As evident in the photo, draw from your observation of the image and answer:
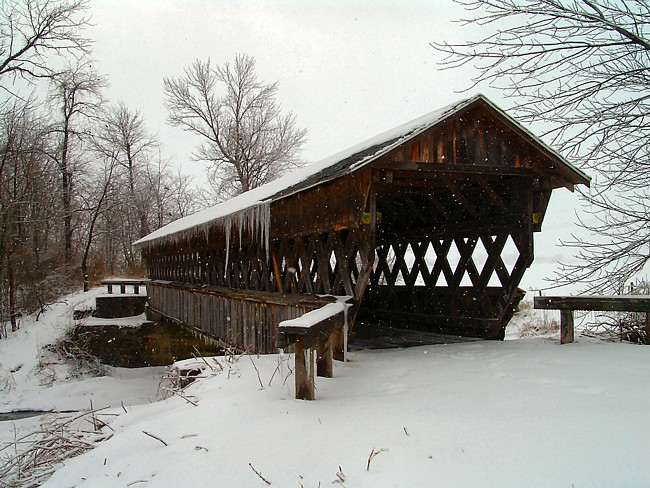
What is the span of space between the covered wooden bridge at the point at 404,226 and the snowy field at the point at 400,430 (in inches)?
82.8

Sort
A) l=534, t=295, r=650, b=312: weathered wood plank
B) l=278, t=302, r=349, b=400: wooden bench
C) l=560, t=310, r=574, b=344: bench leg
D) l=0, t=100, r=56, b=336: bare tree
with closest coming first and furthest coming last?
1. l=278, t=302, r=349, b=400: wooden bench
2. l=534, t=295, r=650, b=312: weathered wood plank
3. l=560, t=310, r=574, b=344: bench leg
4. l=0, t=100, r=56, b=336: bare tree

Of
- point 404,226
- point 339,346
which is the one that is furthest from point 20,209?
point 339,346

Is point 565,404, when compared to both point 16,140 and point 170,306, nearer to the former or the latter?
point 170,306

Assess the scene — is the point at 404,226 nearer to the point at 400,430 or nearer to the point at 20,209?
the point at 400,430

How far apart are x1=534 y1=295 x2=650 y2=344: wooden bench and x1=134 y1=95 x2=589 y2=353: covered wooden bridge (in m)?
0.87

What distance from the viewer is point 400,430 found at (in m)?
3.51

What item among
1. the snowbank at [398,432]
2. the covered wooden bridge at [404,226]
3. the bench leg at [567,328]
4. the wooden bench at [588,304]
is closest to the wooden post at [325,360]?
the snowbank at [398,432]

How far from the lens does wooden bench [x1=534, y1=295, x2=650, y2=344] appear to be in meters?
6.09

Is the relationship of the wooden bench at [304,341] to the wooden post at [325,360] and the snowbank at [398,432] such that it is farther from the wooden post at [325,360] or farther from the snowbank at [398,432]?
the wooden post at [325,360]

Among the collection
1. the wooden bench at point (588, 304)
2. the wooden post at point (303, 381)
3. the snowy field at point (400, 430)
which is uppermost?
the wooden bench at point (588, 304)

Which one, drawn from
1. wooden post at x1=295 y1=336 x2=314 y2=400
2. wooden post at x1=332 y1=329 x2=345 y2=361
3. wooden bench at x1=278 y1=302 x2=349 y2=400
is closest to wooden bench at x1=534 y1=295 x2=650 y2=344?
wooden post at x1=332 y1=329 x2=345 y2=361

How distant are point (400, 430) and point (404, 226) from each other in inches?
304

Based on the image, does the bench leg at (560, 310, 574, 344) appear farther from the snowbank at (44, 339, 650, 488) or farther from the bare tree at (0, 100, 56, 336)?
the bare tree at (0, 100, 56, 336)

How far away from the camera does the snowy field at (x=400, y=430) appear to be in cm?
292
